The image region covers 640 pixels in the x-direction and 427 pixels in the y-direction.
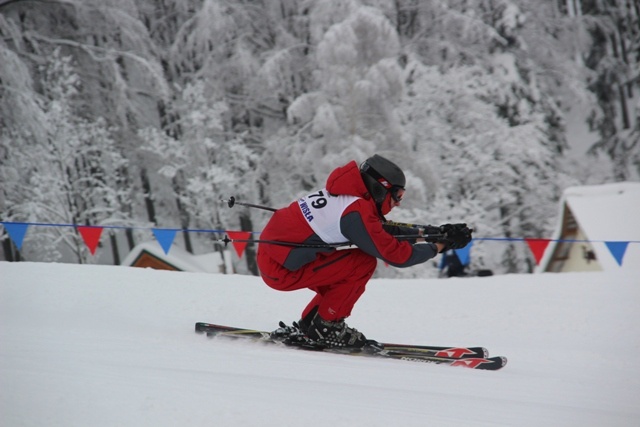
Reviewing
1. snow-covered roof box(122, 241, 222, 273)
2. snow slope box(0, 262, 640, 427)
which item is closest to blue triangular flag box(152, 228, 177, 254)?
snow slope box(0, 262, 640, 427)

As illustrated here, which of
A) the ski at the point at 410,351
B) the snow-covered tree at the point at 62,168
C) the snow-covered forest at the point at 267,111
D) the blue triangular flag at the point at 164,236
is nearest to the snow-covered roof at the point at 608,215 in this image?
the ski at the point at 410,351

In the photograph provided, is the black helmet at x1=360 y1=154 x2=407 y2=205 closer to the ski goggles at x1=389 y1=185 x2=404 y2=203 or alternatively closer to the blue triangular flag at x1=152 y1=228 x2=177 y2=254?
the ski goggles at x1=389 y1=185 x2=404 y2=203

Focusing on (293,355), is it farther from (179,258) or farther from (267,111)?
(267,111)

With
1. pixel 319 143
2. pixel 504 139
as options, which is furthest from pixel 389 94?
pixel 504 139

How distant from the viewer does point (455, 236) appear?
3.81m

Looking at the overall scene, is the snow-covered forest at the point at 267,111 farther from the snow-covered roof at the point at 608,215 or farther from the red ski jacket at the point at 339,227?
the red ski jacket at the point at 339,227

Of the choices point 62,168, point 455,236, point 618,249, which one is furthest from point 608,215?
point 62,168

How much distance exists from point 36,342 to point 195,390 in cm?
149

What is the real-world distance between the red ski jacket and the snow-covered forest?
12.3 metres

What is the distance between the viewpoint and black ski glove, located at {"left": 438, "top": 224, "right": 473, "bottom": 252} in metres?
3.82

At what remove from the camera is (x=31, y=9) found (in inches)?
740

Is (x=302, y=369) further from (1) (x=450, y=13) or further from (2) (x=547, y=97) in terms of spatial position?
(2) (x=547, y=97)

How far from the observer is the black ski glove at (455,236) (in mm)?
3816

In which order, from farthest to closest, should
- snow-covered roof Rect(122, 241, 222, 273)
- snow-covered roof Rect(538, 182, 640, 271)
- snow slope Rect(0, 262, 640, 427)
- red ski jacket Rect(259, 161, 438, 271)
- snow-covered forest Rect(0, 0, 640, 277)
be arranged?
snow-covered forest Rect(0, 0, 640, 277)
snow-covered roof Rect(122, 241, 222, 273)
snow-covered roof Rect(538, 182, 640, 271)
red ski jacket Rect(259, 161, 438, 271)
snow slope Rect(0, 262, 640, 427)
